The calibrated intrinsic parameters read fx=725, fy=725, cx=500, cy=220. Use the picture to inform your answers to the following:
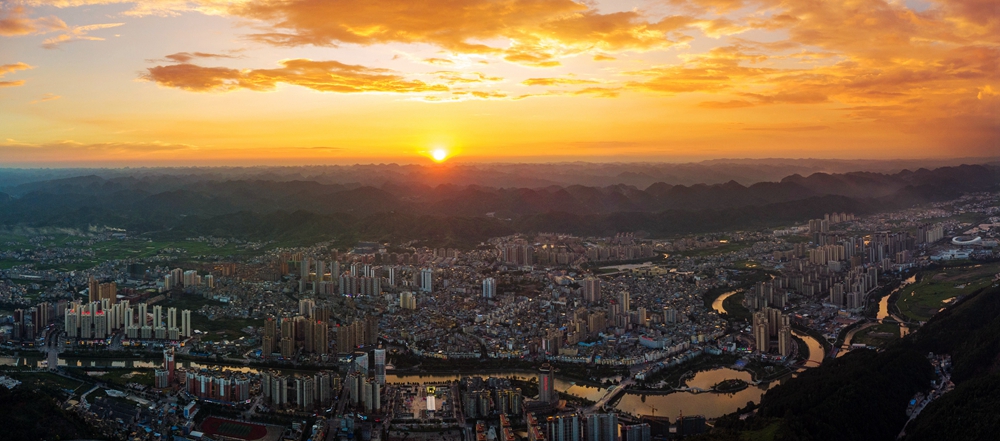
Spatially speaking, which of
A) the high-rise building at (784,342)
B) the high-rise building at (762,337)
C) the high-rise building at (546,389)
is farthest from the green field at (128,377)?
the high-rise building at (784,342)

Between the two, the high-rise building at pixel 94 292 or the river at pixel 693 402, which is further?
the high-rise building at pixel 94 292

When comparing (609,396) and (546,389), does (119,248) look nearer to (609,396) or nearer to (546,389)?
(546,389)

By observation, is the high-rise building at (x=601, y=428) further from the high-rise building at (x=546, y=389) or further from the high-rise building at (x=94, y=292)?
the high-rise building at (x=94, y=292)

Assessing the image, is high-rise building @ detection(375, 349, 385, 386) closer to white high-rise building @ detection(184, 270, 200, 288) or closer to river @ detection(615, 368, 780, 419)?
river @ detection(615, 368, 780, 419)

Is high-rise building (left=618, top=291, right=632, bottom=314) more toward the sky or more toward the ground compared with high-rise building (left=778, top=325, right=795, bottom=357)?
more toward the sky

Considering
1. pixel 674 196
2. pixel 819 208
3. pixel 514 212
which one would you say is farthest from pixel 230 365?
pixel 674 196

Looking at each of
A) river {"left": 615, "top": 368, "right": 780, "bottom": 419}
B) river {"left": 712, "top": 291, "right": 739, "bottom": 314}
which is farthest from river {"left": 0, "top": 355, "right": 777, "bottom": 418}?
river {"left": 712, "top": 291, "right": 739, "bottom": 314}

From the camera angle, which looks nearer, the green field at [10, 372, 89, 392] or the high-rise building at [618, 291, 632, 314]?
the green field at [10, 372, 89, 392]

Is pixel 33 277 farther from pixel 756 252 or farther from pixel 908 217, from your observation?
pixel 908 217
